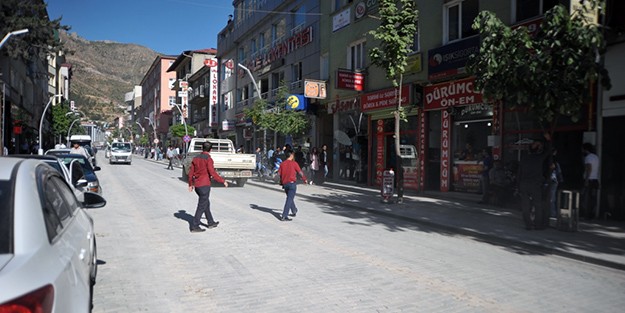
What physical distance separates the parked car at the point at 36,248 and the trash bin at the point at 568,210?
8662 millimetres

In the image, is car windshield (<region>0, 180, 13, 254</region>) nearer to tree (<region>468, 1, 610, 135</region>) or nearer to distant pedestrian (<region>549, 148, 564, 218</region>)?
tree (<region>468, 1, 610, 135</region>)

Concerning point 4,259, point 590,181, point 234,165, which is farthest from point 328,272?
point 234,165

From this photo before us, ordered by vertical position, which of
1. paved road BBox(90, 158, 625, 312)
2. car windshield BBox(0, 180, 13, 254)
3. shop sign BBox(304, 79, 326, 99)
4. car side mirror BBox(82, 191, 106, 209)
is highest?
shop sign BBox(304, 79, 326, 99)

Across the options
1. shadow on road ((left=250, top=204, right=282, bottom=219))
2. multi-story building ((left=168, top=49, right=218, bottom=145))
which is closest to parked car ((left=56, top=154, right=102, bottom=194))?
shadow on road ((left=250, top=204, right=282, bottom=219))

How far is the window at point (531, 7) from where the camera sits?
12.4m

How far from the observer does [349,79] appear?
62.1ft

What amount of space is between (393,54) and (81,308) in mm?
11720

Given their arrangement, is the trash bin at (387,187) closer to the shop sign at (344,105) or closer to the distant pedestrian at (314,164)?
the shop sign at (344,105)

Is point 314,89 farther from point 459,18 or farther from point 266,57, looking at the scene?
point 266,57

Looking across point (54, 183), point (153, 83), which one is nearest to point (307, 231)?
point (54, 183)

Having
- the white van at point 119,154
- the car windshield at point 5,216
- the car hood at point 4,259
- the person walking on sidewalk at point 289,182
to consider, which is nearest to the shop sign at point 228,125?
the white van at point 119,154

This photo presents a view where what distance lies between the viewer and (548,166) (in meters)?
9.21

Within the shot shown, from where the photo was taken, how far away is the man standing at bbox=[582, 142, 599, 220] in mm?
10141

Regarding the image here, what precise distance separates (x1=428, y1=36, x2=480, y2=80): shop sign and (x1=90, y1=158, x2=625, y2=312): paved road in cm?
650
